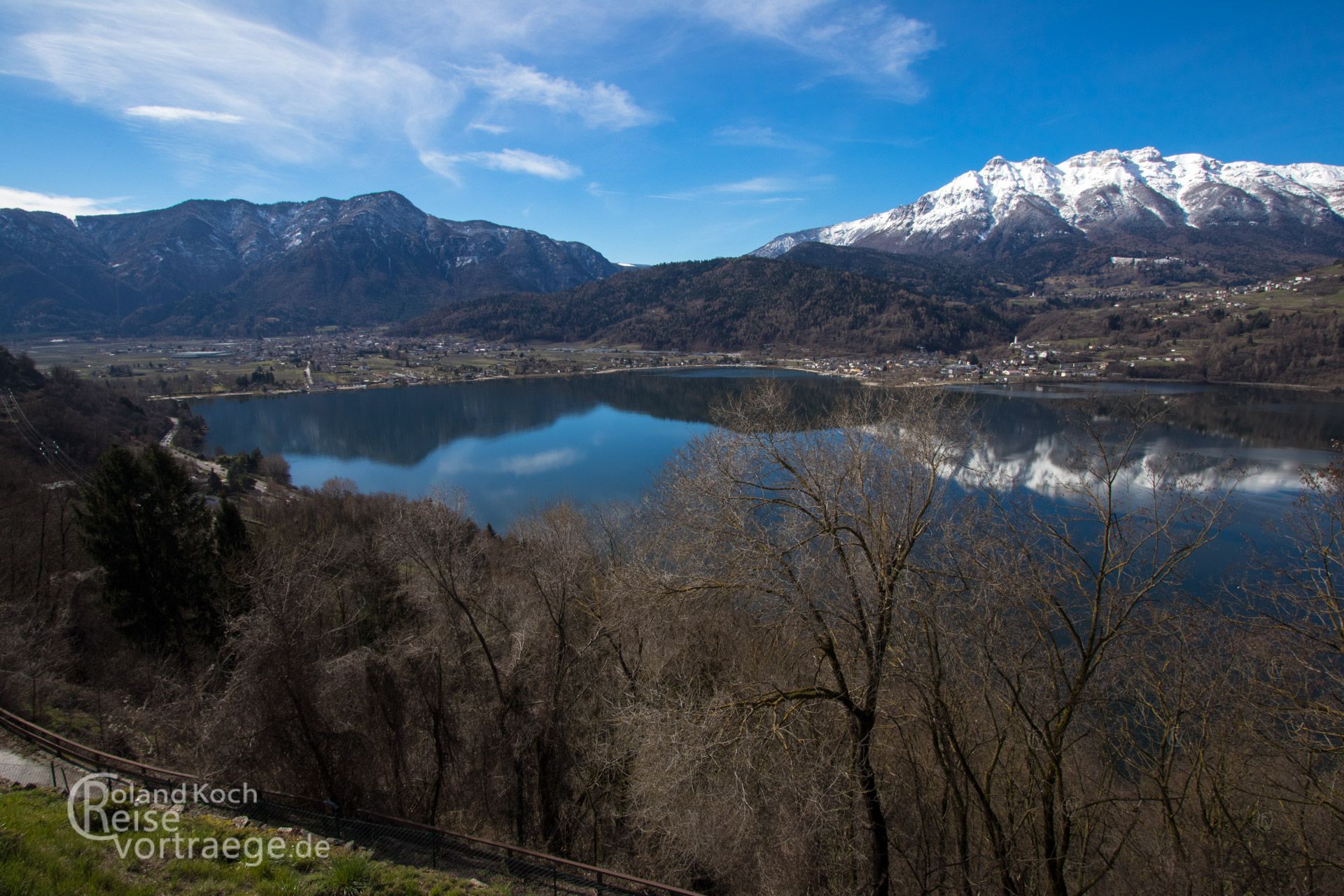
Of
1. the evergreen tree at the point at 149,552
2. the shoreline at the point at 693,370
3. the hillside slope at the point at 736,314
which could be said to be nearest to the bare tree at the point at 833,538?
the evergreen tree at the point at 149,552

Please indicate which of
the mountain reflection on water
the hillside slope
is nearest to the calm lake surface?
the mountain reflection on water

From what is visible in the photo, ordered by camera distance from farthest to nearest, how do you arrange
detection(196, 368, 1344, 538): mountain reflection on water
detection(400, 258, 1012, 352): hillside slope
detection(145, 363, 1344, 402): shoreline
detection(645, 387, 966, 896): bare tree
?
1. detection(400, 258, 1012, 352): hillside slope
2. detection(145, 363, 1344, 402): shoreline
3. detection(196, 368, 1344, 538): mountain reflection on water
4. detection(645, 387, 966, 896): bare tree

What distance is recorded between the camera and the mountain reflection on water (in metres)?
28.5

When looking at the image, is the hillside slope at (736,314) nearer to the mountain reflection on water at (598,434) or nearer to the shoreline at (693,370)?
the shoreline at (693,370)

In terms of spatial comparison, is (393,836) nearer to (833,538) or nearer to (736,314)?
(833,538)

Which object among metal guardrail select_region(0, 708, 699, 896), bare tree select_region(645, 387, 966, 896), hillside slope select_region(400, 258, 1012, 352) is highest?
hillside slope select_region(400, 258, 1012, 352)

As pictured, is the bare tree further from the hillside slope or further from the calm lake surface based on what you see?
the hillside slope

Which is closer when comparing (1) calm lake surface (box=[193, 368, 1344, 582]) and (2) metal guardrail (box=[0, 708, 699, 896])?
(2) metal guardrail (box=[0, 708, 699, 896])

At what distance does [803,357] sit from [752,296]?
3694cm

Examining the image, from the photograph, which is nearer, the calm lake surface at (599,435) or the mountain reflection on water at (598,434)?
the calm lake surface at (599,435)

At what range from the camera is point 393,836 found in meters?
6.43

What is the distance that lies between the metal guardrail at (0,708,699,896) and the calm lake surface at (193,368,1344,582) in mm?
8699

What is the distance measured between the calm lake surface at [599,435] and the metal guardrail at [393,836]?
8699mm

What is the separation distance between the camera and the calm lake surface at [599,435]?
2764 centimetres
